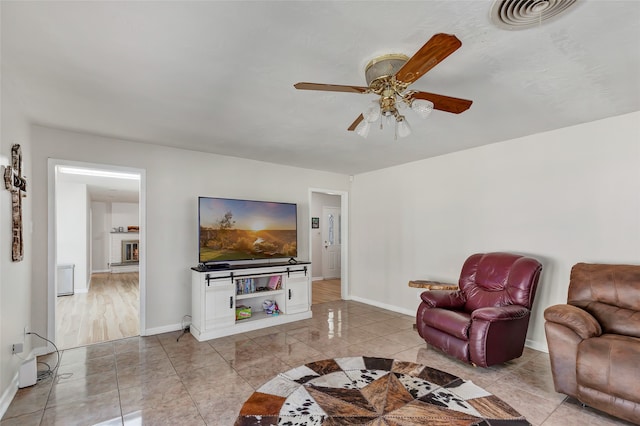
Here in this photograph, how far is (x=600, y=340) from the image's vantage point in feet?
7.29

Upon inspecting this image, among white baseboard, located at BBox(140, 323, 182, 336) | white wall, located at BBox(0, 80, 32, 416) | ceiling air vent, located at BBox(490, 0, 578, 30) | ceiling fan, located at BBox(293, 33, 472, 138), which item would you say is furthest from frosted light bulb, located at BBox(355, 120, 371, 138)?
white baseboard, located at BBox(140, 323, 182, 336)

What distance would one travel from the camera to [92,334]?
4.00 meters

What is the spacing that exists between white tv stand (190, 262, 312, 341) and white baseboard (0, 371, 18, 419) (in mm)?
1600

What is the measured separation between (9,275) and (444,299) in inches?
160

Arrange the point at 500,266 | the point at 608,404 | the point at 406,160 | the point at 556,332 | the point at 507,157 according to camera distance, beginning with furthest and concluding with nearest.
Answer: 1. the point at 406,160
2. the point at 507,157
3. the point at 500,266
4. the point at 556,332
5. the point at 608,404

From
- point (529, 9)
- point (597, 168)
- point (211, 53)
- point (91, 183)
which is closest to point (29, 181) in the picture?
point (211, 53)

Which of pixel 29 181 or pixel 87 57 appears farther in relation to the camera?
pixel 29 181

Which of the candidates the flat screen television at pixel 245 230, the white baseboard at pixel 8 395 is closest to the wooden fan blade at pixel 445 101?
the flat screen television at pixel 245 230

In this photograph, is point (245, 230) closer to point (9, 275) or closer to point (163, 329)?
point (163, 329)

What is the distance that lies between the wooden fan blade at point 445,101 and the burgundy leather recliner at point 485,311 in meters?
1.89

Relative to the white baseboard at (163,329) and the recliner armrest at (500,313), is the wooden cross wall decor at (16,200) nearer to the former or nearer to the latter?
the white baseboard at (163,329)

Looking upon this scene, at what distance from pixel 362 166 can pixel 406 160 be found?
2.57 feet

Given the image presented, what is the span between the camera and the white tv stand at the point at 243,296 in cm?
385

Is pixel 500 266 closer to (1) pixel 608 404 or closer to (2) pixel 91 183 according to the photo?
(1) pixel 608 404
